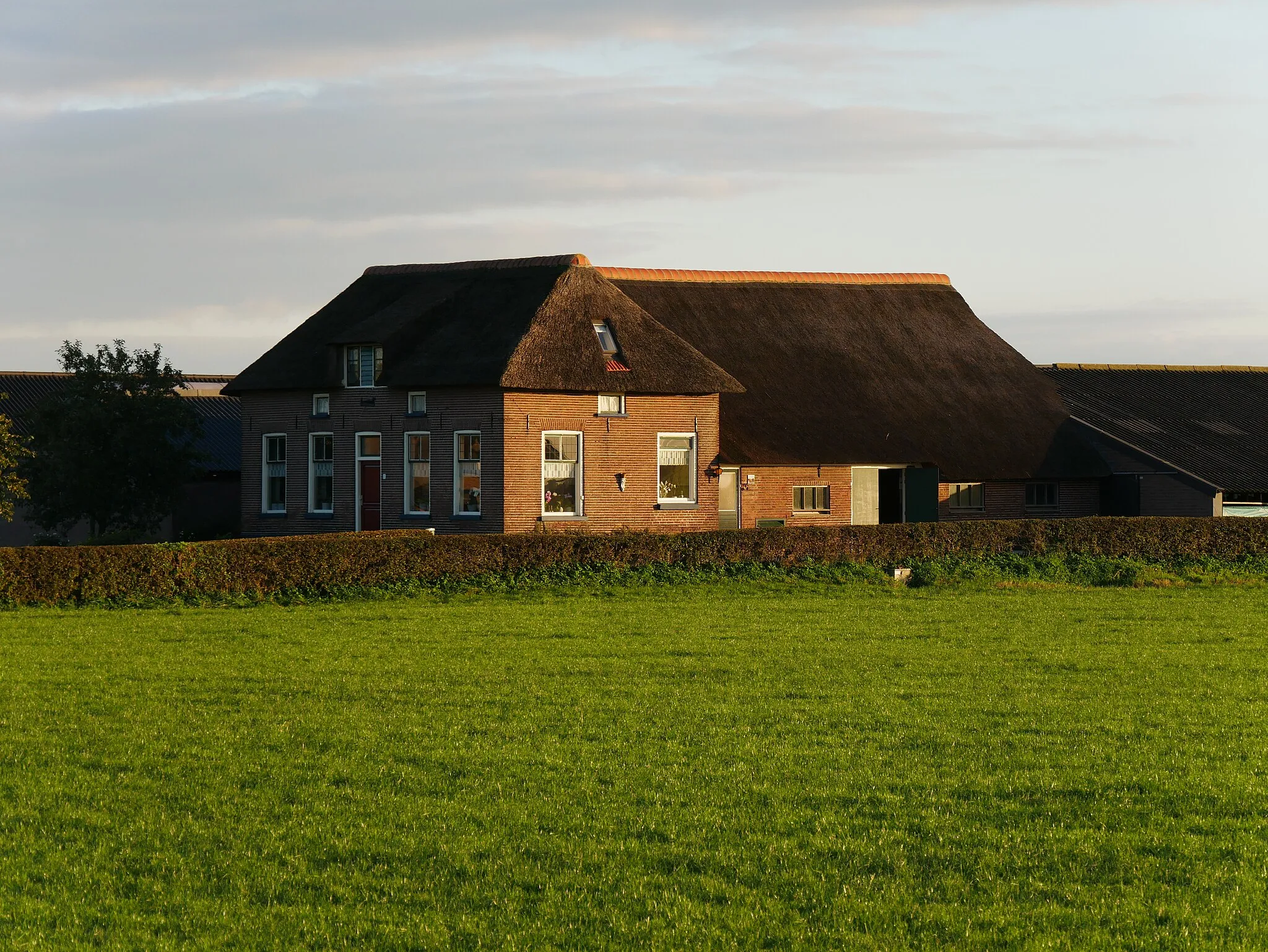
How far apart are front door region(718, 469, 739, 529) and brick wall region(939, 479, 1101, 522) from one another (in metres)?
6.42

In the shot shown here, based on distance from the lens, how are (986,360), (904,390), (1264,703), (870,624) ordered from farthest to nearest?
1. (986,360)
2. (904,390)
3. (870,624)
4. (1264,703)

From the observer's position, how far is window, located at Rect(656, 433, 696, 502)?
124ft

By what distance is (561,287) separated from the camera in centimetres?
3781

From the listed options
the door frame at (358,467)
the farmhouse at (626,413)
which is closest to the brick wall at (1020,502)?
the farmhouse at (626,413)

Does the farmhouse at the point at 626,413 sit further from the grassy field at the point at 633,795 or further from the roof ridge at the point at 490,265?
the grassy field at the point at 633,795

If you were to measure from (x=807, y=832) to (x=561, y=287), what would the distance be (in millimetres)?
28946

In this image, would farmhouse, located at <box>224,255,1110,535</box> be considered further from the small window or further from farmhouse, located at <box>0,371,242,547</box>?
farmhouse, located at <box>0,371,242,547</box>

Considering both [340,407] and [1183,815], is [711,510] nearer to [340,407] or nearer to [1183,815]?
[340,407]

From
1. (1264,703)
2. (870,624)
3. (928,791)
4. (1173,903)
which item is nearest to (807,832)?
(928,791)

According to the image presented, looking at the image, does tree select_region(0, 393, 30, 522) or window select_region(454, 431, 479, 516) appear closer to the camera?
tree select_region(0, 393, 30, 522)

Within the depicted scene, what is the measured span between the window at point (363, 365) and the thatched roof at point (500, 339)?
30 cm

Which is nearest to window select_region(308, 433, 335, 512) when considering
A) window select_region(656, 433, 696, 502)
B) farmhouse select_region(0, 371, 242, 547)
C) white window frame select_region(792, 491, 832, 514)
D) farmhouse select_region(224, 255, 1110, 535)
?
farmhouse select_region(224, 255, 1110, 535)

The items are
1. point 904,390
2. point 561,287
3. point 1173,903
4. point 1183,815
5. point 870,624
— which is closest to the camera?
point 1173,903

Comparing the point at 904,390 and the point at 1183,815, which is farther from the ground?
the point at 904,390
